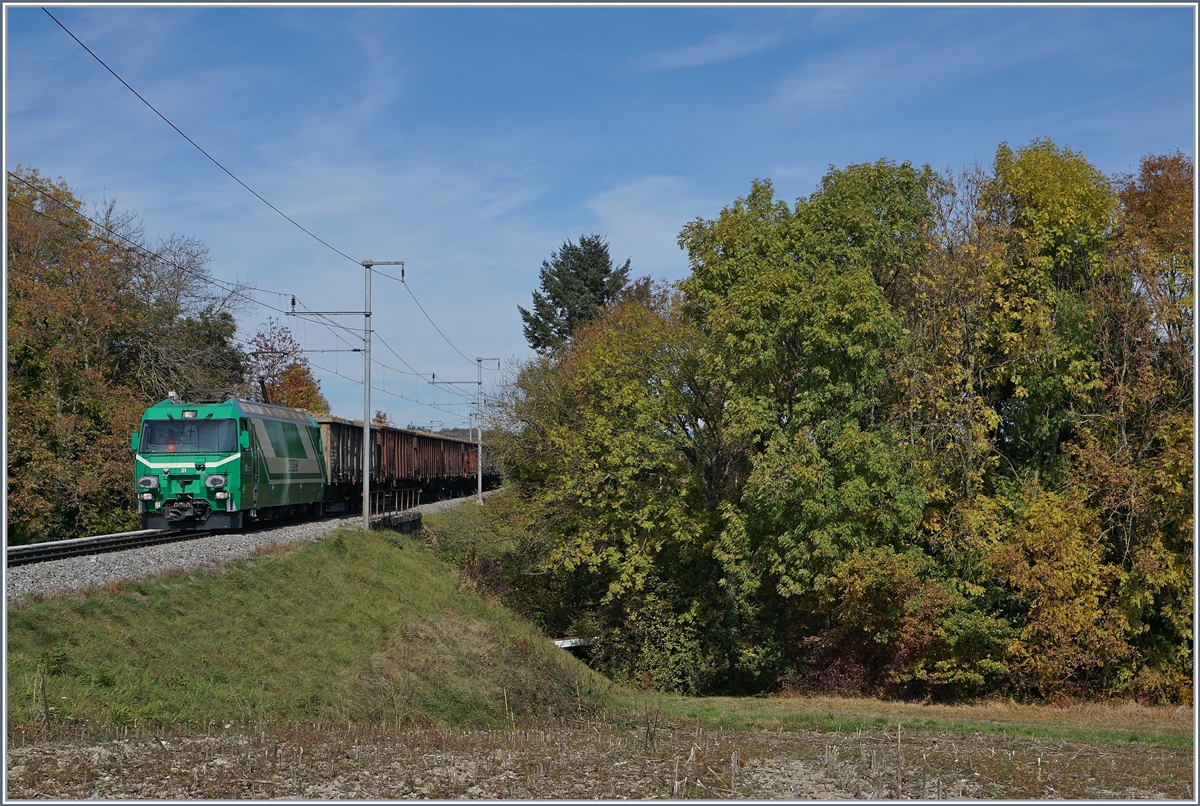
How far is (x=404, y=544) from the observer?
34531 mm

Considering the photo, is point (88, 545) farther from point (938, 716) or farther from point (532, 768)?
point (938, 716)

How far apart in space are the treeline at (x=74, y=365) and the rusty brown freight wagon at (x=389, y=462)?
20.1 ft

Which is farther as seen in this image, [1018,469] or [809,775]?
[1018,469]

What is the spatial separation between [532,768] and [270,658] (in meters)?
8.11

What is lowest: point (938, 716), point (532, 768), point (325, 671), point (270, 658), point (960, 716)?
point (960, 716)

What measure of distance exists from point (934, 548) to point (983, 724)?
7187 millimetres

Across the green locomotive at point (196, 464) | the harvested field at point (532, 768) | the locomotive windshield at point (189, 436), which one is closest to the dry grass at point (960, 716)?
the harvested field at point (532, 768)

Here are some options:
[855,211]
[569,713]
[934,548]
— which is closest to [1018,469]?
[934,548]

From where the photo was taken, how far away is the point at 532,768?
420 inches

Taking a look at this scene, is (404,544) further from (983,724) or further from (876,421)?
(983,724)

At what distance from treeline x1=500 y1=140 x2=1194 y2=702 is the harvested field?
12.0 m

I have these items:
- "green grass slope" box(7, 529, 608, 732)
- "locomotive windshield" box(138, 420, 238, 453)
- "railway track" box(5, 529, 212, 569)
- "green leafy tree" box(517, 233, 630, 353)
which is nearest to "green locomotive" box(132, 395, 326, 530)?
"locomotive windshield" box(138, 420, 238, 453)

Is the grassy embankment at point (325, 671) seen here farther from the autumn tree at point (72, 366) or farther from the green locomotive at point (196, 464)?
the autumn tree at point (72, 366)

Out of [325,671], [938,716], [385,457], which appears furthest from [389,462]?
[938,716]
